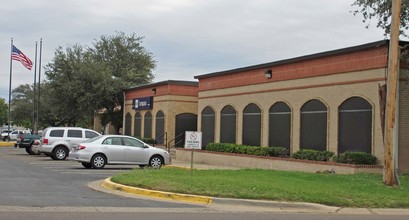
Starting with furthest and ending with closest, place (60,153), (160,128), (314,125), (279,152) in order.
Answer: (160,128) → (60,153) → (279,152) → (314,125)

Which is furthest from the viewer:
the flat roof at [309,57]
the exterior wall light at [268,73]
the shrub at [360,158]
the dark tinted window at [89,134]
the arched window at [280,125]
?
the dark tinted window at [89,134]

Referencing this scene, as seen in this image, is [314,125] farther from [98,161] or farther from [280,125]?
[98,161]

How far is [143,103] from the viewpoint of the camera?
41.3 meters

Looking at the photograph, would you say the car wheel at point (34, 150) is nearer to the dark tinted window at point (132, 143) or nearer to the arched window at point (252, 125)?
the dark tinted window at point (132, 143)

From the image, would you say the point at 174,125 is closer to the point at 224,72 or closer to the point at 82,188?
the point at 224,72

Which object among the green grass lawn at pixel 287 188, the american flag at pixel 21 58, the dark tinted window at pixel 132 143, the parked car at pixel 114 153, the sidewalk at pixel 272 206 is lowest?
the sidewalk at pixel 272 206

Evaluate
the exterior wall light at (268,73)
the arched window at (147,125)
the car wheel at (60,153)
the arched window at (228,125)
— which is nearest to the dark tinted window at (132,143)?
the car wheel at (60,153)

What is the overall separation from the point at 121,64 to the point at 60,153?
→ 73.1ft

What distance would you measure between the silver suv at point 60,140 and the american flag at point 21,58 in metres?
18.8

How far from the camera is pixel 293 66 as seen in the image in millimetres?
26375

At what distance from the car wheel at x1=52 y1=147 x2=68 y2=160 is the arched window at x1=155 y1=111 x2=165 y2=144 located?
10.3 metres

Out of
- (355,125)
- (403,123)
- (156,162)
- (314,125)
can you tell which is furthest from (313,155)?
(156,162)

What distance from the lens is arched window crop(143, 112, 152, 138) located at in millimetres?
40691

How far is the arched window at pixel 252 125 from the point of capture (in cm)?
2898
